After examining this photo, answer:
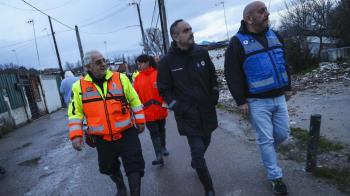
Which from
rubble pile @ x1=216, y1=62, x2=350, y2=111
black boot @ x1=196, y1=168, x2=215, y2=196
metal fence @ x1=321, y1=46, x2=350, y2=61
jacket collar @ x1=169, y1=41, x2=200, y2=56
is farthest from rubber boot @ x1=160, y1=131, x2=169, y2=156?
metal fence @ x1=321, y1=46, x2=350, y2=61

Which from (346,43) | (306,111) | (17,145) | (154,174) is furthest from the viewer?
(346,43)

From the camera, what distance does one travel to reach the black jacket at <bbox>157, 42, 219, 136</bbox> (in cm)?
425

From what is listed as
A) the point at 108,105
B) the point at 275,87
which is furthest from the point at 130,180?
the point at 275,87

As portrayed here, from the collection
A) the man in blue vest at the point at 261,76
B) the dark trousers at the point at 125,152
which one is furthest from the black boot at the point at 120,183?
the man in blue vest at the point at 261,76

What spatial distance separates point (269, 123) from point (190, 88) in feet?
3.22

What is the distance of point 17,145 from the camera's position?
13.2 meters

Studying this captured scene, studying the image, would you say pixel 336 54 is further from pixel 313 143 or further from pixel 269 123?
pixel 269 123

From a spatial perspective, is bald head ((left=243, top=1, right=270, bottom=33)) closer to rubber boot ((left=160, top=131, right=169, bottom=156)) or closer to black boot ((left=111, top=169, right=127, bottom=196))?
black boot ((left=111, top=169, right=127, bottom=196))

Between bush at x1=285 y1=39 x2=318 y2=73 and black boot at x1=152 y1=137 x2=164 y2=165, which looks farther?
bush at x1=285 y1=39 x2=318 y2=73

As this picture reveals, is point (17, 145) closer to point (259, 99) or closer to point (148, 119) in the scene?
point (148, 119)

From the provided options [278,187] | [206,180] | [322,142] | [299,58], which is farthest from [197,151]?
[299,58]

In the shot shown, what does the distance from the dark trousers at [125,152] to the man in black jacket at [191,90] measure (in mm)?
583

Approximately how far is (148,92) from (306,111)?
5068 mm

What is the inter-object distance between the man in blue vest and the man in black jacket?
0.31 meters
